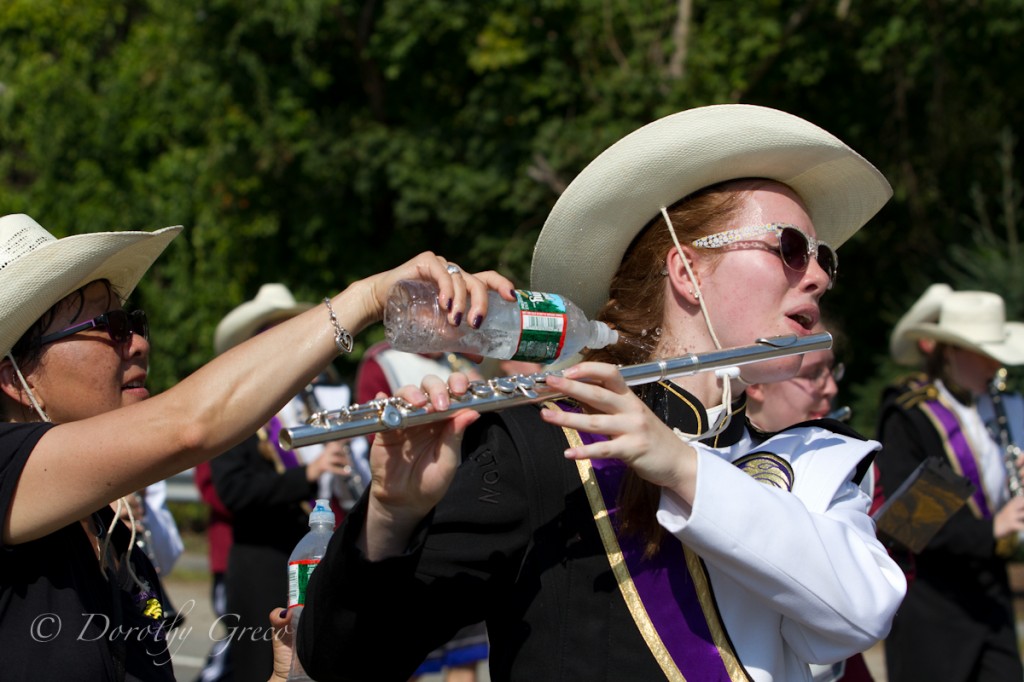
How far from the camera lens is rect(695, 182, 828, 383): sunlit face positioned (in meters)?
2.32

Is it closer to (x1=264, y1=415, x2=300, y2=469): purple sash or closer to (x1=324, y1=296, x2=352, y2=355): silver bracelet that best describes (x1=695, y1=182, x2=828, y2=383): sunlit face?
(x1=324, y1=296, x2=352, y2=355): silver bracelet

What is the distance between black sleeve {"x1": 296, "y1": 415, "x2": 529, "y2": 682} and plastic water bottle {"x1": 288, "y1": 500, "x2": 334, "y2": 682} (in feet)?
1.22

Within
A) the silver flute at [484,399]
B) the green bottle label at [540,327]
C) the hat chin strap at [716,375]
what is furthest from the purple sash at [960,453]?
the green bottle label at [540,327]

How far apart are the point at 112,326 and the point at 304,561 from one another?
2.33ft

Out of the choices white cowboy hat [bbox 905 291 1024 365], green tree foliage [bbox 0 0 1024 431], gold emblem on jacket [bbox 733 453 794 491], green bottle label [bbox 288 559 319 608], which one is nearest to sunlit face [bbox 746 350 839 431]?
white cowboy hat [bbox 905 291 1024 365]

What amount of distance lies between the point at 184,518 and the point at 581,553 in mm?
11370

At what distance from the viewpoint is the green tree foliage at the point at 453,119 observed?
10.9 meters

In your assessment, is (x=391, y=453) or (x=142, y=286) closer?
(x=391, y=453)

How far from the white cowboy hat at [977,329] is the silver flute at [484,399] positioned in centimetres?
361

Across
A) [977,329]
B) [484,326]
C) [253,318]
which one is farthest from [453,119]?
[484,326]

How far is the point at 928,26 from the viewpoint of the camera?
1105cm

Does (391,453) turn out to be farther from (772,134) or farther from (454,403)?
(772,134)

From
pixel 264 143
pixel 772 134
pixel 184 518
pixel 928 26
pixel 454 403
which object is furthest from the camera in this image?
pixel 184 518

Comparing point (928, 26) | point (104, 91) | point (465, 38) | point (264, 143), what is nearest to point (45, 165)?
point (104, 91)
